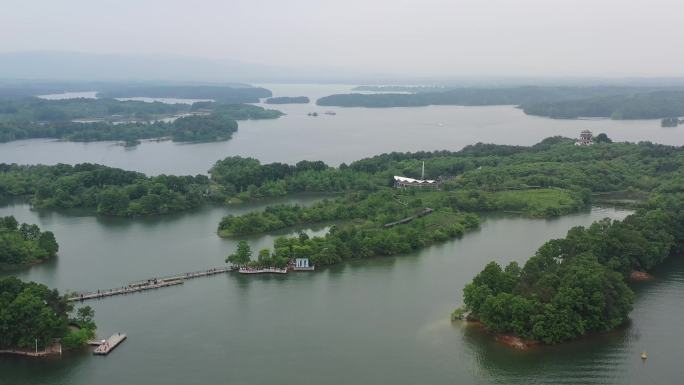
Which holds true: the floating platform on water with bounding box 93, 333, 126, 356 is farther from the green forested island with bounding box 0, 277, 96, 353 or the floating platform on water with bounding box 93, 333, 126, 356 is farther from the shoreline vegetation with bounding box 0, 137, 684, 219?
the shoreline vegetation with bounding box 0, 137, 684, 219

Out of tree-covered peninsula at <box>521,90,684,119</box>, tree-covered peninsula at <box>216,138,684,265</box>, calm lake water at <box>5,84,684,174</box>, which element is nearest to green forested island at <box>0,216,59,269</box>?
tree-covered peninsula at <box>216,138,684,265</box>

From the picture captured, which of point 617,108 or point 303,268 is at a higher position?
point 617,108

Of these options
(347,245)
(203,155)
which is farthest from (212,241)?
(203,155)

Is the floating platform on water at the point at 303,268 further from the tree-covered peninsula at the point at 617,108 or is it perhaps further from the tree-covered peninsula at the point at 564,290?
the tree-covered peninsula at the point at 617,108

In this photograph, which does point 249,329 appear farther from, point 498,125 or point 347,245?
point 498,125

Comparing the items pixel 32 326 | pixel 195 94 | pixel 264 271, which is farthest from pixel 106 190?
pixel 195 94

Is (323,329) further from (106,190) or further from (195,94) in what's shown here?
(195,94)

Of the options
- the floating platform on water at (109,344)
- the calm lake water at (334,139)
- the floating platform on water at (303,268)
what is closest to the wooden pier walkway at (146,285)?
the floating platform on water at (303,268)
